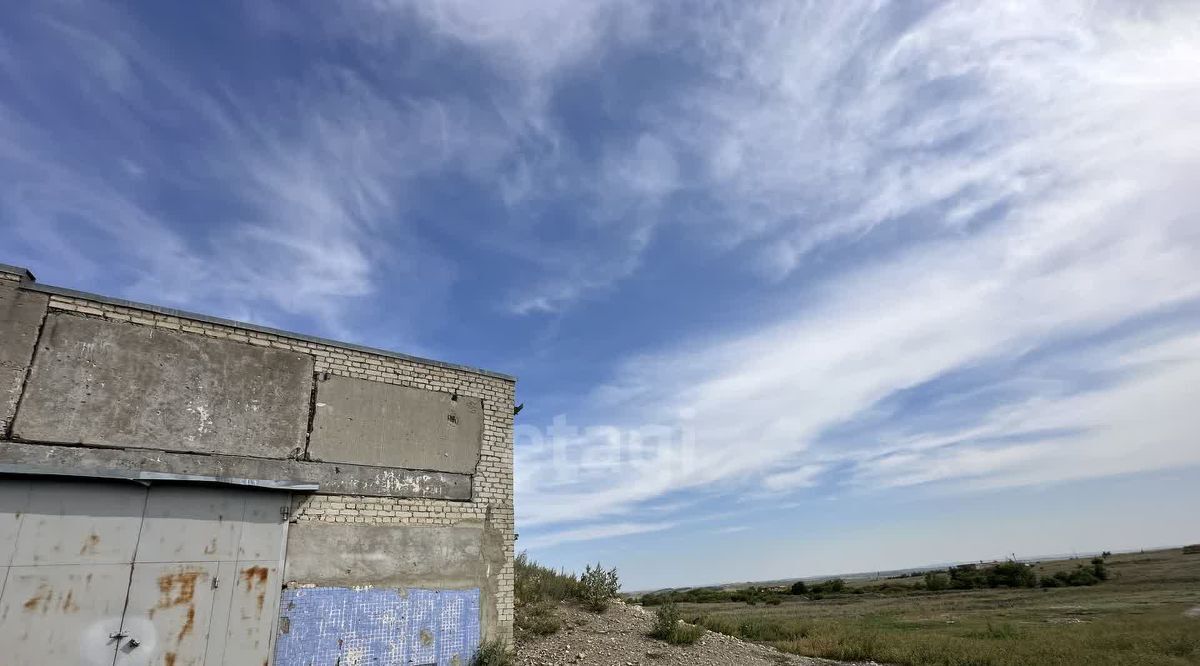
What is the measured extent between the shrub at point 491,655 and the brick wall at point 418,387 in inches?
11.5

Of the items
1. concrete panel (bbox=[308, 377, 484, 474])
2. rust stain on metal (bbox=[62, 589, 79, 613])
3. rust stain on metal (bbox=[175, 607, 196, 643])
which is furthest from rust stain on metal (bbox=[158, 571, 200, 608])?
concrete panel (bbox=[308, 377, 484, 474])

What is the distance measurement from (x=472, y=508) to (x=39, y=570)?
5.21 meters

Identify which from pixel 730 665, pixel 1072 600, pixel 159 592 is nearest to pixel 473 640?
pixel 159 592

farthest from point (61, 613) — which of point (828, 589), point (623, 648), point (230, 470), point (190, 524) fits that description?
point (828, 589)

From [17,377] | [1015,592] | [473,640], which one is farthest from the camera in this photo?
[1015,592]

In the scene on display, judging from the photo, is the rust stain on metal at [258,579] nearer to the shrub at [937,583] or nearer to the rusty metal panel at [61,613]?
the rusty metal panel at [61,613]

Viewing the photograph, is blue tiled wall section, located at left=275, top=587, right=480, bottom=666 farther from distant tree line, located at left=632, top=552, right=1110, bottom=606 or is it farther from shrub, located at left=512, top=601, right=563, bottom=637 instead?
distant tree line, located at left=632, top=552, right=1110, bottom=606

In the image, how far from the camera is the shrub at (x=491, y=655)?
8.78 metres

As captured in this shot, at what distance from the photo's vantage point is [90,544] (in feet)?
21.5

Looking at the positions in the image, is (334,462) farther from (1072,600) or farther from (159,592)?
(1072,600)

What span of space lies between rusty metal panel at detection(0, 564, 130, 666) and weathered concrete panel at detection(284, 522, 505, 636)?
1.83 metres

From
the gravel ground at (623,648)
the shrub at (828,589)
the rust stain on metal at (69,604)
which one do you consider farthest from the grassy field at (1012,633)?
the shrub at (828,589)

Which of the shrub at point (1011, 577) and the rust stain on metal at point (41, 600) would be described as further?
the shrub at point (1011, 577)

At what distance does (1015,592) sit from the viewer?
40344mm
